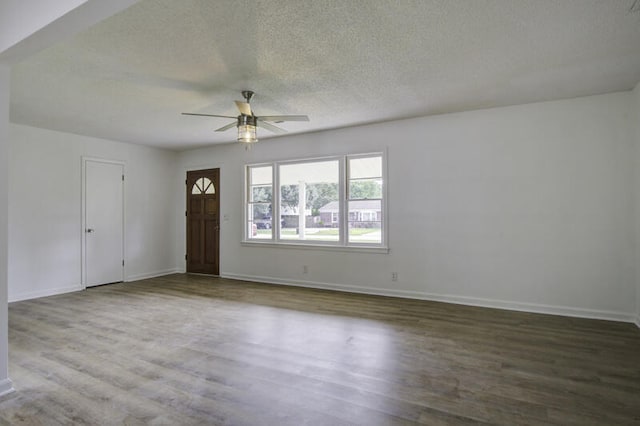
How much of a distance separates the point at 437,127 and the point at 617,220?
7.96 ft

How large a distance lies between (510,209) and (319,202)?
2913 mm

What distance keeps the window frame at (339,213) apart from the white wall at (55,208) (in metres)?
2.20

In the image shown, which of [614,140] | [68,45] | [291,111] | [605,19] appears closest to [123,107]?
[68,45]

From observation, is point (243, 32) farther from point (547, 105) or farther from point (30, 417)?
point (547, 105)

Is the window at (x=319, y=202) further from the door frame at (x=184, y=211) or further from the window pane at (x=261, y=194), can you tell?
the door frame at (x=184, y=211)

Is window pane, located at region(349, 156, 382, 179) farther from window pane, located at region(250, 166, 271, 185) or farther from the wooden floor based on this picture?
the wooden floor

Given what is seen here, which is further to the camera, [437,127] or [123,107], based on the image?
[437,127]

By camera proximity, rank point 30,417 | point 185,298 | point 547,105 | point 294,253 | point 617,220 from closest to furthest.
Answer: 1. point 30,417
2. point 617,220
3. point 547,105
4. point 185,298
5. point 294,253

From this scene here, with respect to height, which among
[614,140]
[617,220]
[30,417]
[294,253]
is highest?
A: [614,140]

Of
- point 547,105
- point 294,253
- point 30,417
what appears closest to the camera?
point 30,417

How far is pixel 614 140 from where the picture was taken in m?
3.99

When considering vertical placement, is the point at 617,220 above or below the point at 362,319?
above

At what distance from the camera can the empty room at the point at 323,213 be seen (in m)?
2.35

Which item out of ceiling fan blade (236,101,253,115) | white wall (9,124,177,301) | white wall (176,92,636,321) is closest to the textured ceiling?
ceiling fan blade (236,101,253,115)
